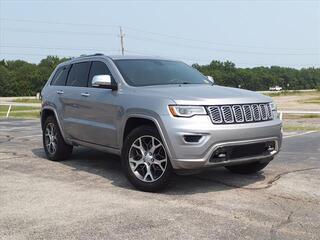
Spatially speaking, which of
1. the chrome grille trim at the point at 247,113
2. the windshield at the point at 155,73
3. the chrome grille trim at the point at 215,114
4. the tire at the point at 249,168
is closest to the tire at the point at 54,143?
the windshield at the point at 155,73

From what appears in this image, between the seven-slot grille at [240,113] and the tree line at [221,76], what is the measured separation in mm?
44723

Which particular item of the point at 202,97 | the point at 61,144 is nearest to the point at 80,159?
the point at 61,144

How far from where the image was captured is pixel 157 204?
5.68 m

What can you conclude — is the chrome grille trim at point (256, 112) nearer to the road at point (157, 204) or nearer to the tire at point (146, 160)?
the road at point (157, 204)

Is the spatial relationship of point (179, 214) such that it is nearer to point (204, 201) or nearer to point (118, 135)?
point (204, 201)

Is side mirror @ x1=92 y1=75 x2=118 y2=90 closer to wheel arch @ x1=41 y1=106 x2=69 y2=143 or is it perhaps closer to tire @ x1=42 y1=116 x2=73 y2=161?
wheel arch @ x1=41 y1=106 x2=69 y2=143

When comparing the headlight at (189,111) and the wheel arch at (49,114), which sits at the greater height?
the headlight at (189,111)

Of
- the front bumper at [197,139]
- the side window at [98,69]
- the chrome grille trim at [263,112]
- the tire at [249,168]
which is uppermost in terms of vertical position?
the side window at [98,69]

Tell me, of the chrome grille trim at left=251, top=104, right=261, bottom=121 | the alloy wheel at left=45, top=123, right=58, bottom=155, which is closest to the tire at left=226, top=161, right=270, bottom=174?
the chrome grille trim at left=251, top=104, right=261, bottom=121

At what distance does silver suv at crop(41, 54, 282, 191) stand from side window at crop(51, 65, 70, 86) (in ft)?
2.29

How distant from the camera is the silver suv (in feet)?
19.4

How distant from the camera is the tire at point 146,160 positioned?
6.20 m

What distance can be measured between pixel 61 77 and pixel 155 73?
7.75 feet

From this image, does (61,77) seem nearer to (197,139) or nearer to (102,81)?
→ (102,81)
